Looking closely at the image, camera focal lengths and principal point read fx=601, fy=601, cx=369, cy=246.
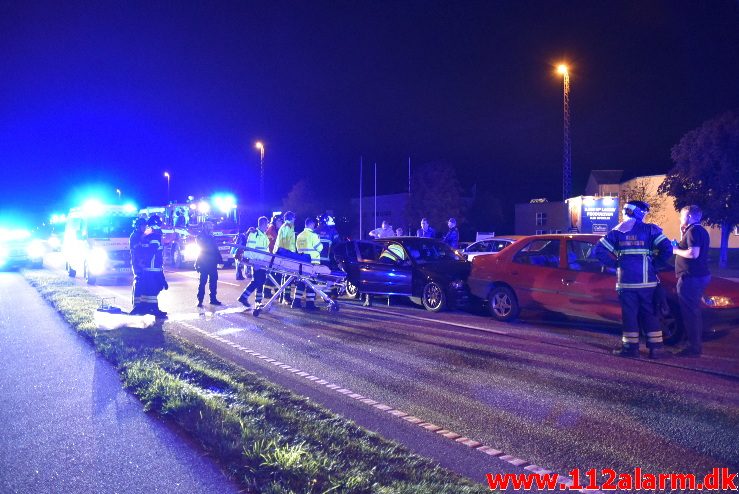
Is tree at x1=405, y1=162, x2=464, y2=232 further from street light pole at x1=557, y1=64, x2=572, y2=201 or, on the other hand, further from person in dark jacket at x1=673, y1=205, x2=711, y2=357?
person in dark jacket at x1=673, y1=205, x2=711, y2=357

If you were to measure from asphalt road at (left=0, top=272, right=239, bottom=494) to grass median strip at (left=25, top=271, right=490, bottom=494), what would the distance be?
0.52 ft

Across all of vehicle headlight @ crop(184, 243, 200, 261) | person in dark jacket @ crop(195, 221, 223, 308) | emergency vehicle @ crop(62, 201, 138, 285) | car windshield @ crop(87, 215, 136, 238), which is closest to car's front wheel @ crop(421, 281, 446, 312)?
person in dark jacket @ crop(195, 221, 223, 308)

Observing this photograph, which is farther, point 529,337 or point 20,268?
point 20,268

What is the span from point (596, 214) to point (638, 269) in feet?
44.4

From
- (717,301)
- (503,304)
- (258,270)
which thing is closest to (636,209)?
(717,301)

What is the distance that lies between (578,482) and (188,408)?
10.6ft

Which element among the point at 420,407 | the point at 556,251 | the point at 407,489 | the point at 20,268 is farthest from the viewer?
the point at 20,268

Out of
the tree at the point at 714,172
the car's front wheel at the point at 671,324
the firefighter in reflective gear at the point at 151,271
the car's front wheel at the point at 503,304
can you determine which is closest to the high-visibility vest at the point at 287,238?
the firefighter in reflective gear at the point at 151,271

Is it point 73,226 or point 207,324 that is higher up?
point 73,226

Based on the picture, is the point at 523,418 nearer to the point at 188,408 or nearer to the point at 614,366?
the point at 614,366

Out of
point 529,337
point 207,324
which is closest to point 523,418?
point 529,337

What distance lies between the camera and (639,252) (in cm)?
727

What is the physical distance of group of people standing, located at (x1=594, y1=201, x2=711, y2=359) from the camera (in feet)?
23.9

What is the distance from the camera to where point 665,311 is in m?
8.05
